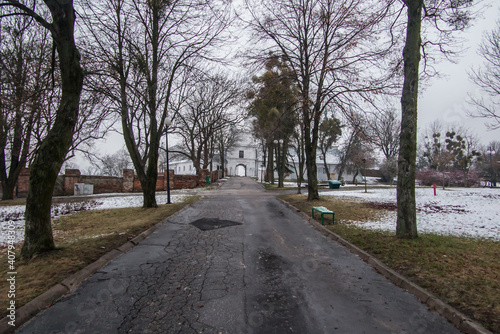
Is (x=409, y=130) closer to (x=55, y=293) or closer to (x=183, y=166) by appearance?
(x=55, y=293)

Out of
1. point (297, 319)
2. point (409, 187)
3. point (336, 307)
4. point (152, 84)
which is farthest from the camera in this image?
point (152, 84)

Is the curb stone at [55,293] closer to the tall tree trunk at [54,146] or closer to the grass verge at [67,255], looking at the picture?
the grass verge at [67,255]

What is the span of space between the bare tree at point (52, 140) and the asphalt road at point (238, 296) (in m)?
1.50

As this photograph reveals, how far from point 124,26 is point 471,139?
50758 millimetres

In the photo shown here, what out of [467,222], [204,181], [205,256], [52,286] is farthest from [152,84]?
[204,181]

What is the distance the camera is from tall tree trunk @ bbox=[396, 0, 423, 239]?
6.02 meters

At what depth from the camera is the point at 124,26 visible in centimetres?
1034

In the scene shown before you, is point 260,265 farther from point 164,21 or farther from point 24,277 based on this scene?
point 164,21

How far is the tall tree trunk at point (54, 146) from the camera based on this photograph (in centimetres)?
484

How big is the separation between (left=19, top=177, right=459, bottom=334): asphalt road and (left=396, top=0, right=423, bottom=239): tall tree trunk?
1.74 metres

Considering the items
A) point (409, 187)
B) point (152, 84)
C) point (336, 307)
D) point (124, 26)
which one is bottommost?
point (336, 307)

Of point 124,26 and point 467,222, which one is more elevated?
point 124,26

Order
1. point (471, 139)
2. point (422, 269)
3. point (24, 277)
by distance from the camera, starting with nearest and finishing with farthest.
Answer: point (24, 277) → point (422, 269) → point (471, 139)

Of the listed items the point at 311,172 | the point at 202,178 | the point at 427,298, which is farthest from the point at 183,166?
the point at 427,298
